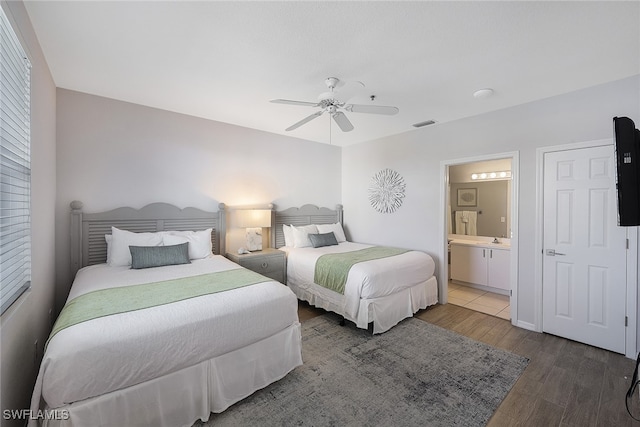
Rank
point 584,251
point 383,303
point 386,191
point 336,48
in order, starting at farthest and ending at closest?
point 386,191, point 383,303, point 584,251, point 336,48

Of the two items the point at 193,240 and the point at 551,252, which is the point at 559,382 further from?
the point at 193,240

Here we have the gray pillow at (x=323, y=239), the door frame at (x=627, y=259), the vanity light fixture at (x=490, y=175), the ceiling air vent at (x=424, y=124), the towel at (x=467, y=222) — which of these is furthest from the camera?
the towel at (x=467, y=222)

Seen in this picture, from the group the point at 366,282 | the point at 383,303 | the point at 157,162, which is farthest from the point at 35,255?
the point at 383,303

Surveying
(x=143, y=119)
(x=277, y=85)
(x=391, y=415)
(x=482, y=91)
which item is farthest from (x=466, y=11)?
(x=143, y=119)

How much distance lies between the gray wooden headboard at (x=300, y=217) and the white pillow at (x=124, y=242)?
1804mm

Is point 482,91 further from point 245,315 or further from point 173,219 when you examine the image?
point 173,219

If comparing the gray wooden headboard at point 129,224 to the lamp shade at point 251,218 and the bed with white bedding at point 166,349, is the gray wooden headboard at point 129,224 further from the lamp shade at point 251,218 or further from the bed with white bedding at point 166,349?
the bed with white bedding at point 166,349

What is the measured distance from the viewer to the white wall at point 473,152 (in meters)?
2.69

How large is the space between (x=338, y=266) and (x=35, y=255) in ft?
8.82

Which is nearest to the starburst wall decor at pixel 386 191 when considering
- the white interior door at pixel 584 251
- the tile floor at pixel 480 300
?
the tile floor at pixel 480 300

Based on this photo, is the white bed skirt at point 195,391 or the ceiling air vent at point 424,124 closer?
the white bed skirt at point 195,391

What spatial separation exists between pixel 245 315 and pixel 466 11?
2524 millimetres

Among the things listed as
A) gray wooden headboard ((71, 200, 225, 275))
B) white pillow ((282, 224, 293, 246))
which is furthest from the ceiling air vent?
gray wooden headboard ((71, 200, 225, 275))

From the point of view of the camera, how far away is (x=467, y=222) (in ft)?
17.3
